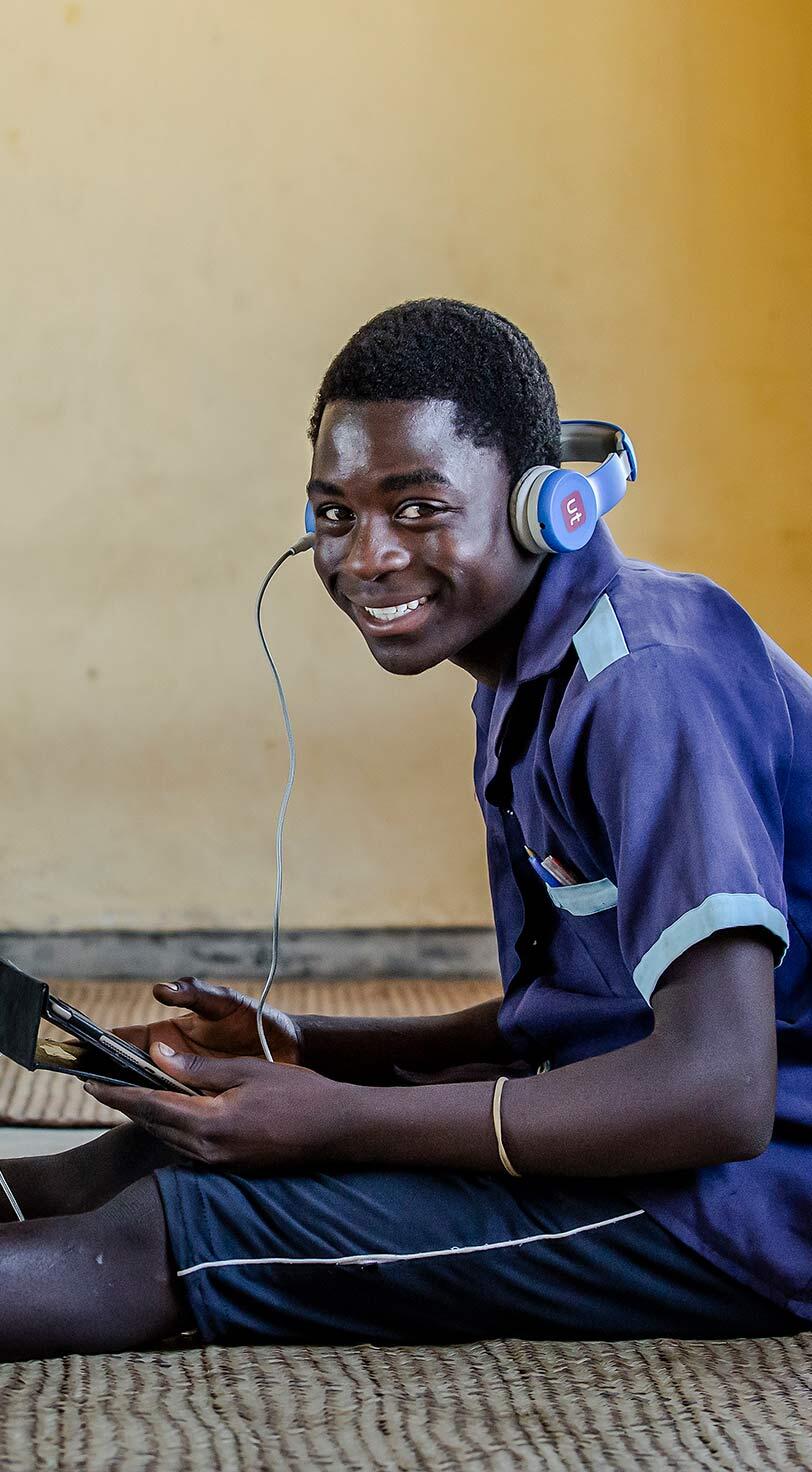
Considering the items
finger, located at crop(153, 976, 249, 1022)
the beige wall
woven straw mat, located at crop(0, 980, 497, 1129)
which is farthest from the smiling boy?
the beige wall

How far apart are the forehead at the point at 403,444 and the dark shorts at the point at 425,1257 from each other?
21.5 inches

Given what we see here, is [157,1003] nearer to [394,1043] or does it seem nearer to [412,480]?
[394,1043]

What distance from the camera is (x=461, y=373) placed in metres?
1.25

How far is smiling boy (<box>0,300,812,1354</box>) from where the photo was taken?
1.07 meters

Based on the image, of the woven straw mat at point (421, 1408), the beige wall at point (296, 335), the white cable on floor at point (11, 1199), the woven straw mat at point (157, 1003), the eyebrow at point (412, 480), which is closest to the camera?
the woven straw mat at point (421, 1408)

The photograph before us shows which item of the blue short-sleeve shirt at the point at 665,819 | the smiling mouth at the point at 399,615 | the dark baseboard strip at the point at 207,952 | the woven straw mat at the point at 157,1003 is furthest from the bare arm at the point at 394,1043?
the dark baseboard strip at the point at 207,952

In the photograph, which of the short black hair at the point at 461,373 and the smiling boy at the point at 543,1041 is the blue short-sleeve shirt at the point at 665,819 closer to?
the smiling boy at the point at 543,1041

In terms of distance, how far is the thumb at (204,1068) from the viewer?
1.17m

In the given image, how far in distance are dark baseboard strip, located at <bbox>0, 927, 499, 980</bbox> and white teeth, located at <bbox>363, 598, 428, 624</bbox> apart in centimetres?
177

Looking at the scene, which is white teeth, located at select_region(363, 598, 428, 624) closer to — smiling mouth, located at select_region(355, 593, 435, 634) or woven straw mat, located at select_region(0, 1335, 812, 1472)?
smiling mouth, located at select_region(355, 593, 435, 634)

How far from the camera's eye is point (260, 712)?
116 inches

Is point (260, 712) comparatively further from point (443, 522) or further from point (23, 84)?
point (443, 522)

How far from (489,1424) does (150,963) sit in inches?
77.8

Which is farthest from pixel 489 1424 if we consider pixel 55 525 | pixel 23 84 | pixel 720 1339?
pixel 23 84
